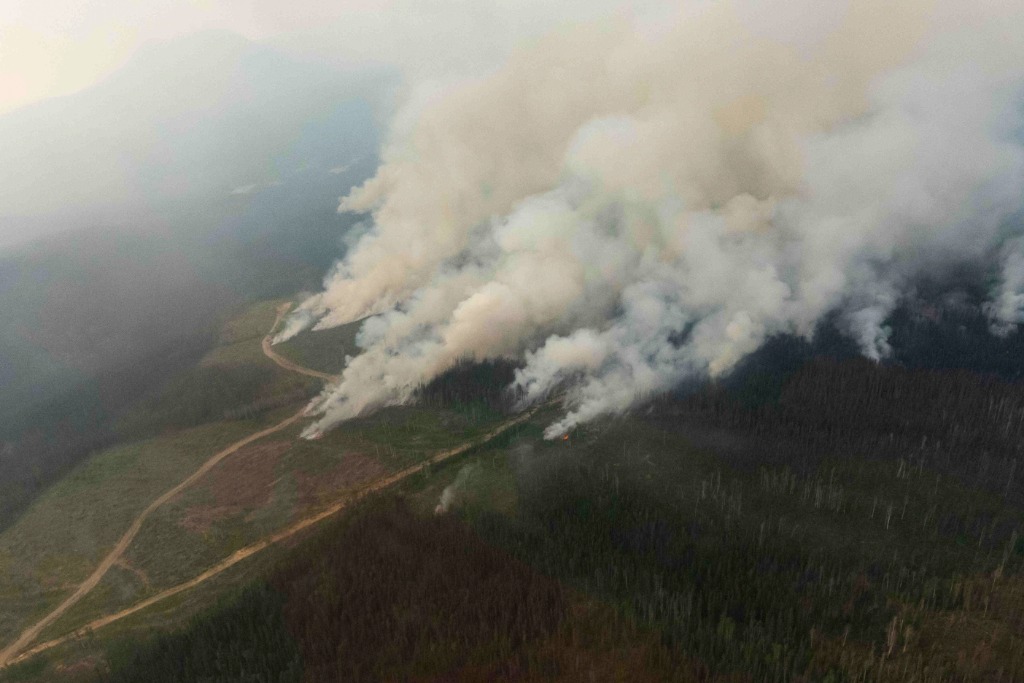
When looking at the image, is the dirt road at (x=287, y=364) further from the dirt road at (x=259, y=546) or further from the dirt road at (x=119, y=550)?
the dirt road at (x=259, y=546)

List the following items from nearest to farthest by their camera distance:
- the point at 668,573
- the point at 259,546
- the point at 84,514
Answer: the point at 668,573, the point at 259,546, the point at 84,514

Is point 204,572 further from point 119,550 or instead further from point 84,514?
point 84,514

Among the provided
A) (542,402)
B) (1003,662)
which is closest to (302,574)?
(542,402)

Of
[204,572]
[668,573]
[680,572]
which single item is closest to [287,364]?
[204,572]

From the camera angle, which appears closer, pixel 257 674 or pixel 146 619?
pixel 257 674

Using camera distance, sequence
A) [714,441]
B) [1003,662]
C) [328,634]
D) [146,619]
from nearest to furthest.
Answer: [1003,662]
[328,634]
[146,619]
[714,441]

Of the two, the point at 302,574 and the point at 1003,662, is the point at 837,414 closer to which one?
the point at 1003,662

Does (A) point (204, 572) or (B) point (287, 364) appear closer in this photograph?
(A) point (204, 572)
